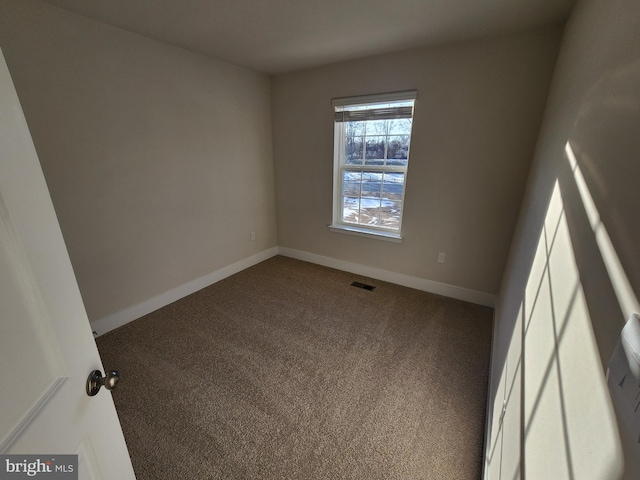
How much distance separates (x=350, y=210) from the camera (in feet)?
10.7

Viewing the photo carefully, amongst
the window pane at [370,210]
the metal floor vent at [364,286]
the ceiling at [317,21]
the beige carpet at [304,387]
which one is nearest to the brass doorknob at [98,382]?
the beige carpet at [304,387]

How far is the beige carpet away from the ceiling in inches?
91.1

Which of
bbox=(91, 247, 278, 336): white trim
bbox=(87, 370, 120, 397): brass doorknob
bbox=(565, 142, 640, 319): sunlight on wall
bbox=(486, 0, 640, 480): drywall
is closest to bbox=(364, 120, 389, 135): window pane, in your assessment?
bbox=(486, 0, 640, 480): drywall

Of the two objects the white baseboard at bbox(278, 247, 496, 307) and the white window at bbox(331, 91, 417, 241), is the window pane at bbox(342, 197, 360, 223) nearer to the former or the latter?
the white window at bbox(331, 91, 417, 241)

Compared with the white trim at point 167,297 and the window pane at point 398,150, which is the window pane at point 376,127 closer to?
the window pane at point 398,150

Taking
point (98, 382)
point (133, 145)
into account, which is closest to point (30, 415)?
point (98, 382)

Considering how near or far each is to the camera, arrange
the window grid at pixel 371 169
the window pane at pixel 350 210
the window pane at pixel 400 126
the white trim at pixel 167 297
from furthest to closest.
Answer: the window pane at pixel 350 210
the window grid at pixel 371 169
the window pane at pixel 400 126
the white trim at pixel 167 297

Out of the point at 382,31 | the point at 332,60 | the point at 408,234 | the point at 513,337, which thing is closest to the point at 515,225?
the point at 408,234

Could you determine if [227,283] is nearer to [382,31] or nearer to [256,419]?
[256,419]

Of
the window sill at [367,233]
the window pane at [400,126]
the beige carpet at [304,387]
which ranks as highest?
the window pane at [400,126]

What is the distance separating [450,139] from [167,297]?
310 cm

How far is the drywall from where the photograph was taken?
0.40 meters

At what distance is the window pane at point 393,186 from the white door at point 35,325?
8.93 feet

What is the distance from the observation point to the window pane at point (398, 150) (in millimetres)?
2697
